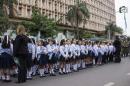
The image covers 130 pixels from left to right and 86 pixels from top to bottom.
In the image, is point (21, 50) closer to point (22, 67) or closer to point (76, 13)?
point (22, 67)

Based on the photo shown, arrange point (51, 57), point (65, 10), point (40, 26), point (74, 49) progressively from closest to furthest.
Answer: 1. point (51, 57)
2. point (74, 49)
3. point (40, 26)
4. point (65, 10)

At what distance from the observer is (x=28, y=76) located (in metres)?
18.3

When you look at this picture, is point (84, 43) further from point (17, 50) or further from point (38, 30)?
point (38, 30)

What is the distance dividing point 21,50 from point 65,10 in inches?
2892

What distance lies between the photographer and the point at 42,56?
63.9 ft

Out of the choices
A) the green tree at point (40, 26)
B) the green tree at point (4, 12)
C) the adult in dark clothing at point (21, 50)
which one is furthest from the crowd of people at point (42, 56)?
the green tree at point (40, 26)

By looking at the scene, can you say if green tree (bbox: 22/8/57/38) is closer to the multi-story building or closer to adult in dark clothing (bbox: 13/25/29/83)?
the multi-story building

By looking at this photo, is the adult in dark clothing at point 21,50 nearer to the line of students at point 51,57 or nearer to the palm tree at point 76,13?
the line of students at point 51,57

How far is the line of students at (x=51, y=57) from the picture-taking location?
1741 centimetres

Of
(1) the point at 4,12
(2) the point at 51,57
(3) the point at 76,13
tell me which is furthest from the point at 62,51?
(3) the point at 76,13

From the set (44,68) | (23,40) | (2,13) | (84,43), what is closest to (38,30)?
(2,13)

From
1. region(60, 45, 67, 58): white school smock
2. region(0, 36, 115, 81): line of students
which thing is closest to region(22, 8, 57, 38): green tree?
region(0, 36, 115, 81): line of students

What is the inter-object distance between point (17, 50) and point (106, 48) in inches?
568

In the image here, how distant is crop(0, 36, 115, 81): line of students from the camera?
17406mm
